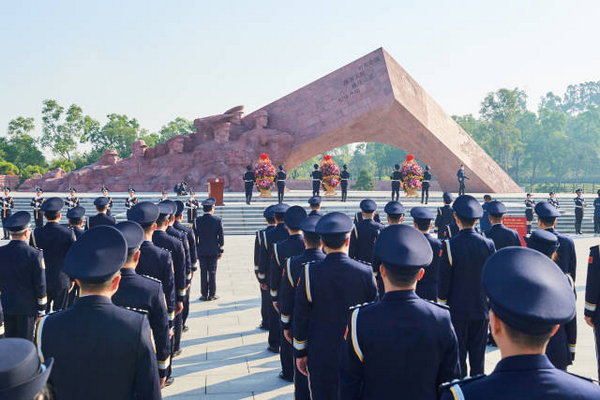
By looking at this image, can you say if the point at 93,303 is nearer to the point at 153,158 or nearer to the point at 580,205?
the point at 580,205

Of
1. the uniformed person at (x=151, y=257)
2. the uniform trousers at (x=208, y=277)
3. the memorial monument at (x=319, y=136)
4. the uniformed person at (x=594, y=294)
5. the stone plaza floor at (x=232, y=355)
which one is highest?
the memorial monument at (x=319, y=136)

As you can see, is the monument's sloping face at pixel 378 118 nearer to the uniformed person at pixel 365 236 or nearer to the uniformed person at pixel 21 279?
the uniformed person at pixel 365 236

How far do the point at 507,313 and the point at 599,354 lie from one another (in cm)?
310

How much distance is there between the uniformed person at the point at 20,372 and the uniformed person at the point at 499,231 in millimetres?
4847

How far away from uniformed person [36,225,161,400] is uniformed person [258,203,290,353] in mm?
3278

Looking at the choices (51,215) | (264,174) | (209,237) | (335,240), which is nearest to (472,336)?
(335,240)

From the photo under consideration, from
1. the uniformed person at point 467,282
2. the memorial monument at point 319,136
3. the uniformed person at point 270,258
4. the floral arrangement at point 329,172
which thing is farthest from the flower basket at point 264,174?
the uniformed person at point 467,282

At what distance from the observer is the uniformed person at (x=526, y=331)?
4.25 feet

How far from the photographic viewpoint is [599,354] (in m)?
3.71

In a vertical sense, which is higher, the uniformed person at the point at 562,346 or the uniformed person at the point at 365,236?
the uniformed person at the point at 365,236

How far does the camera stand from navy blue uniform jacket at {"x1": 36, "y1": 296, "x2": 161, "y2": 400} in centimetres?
193

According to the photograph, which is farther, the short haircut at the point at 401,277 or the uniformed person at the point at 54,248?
the uniformed person at the point at 54,248

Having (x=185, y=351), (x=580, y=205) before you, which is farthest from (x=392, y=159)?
(x=185, y=351)

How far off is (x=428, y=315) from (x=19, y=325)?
4.00m
